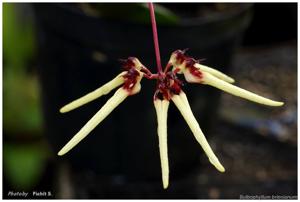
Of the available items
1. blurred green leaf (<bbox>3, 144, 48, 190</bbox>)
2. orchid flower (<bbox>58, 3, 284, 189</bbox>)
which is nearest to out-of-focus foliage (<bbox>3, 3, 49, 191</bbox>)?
blurred green leaf (<bbox>3, 144, 48, 190</bbox>)

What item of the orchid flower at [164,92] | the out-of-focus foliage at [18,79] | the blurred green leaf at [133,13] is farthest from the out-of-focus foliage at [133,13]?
the out-of-focus foliage at [18,79]

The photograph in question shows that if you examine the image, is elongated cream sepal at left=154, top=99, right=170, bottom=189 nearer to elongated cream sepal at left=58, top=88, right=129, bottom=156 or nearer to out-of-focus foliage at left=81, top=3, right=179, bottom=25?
elongated cream sepal at left=58, top=88, right=129, bottom=156

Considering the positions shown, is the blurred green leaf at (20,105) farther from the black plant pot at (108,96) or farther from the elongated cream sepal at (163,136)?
the elongated cream sepal at (163,136)

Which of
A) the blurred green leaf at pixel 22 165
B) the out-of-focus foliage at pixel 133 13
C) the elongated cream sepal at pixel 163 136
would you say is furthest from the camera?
the blurred green leaf at pixel 22 165

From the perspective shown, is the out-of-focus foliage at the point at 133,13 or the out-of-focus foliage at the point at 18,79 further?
Result: the out-of-focus foliage at the point at 18,79

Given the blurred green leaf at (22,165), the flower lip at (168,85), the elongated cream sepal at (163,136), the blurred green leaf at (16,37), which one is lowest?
the elongated cream sepal at (163,136)

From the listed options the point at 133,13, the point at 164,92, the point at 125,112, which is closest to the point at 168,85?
the point at 164,92

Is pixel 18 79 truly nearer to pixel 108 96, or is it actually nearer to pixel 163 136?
pixel 108 96
